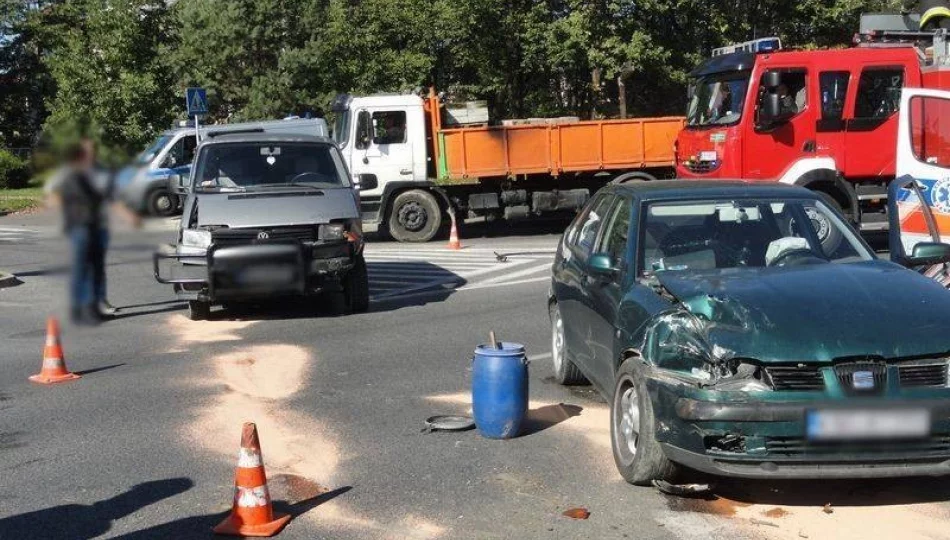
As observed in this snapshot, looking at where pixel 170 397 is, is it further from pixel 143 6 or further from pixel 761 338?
pixel 143 6

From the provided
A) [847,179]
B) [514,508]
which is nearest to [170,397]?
[514,508]

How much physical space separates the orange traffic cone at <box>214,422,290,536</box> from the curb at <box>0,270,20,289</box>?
11.5 meters

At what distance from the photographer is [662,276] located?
6383 mm

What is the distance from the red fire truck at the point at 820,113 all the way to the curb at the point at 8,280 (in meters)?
10.4

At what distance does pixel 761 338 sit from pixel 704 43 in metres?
23.7

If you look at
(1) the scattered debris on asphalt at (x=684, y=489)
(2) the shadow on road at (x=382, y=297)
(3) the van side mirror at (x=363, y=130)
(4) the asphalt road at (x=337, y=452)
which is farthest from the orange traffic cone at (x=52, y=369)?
(3) the van side mirror at (x=363, y=130)

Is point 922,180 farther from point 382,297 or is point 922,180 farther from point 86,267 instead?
point 86,267

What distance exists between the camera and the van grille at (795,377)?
17.4ft

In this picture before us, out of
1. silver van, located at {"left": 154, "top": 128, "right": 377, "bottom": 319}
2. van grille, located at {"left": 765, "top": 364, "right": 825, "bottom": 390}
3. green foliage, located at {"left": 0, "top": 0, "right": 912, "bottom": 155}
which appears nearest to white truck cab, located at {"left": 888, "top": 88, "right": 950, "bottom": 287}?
van grille, located at {"left": 765, "top": 364, "right": 825, "bottom": 390}

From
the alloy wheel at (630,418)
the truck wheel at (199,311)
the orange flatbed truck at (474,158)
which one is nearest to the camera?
the alloy wheel at (630,418)

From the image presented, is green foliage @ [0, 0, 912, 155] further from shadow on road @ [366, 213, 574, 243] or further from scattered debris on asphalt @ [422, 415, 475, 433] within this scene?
scattered debris on asphalt @ [422, 415, 475, 433]

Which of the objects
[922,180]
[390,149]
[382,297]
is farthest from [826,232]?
[390,149]

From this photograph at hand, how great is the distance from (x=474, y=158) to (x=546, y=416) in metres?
13.6

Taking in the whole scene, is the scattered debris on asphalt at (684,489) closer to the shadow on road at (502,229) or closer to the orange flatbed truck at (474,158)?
the orange flatbed truck at (474,158)
